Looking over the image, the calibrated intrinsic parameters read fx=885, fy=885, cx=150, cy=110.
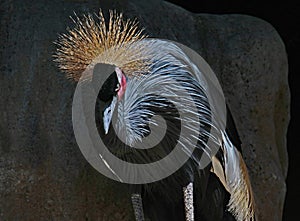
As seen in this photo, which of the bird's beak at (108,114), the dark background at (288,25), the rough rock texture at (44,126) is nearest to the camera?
the bird's beak at (108,114)

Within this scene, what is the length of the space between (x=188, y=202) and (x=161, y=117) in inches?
10.1

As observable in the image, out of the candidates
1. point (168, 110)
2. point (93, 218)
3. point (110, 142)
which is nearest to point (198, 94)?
point (168, 110)

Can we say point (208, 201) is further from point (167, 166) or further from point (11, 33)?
point (11, 33)

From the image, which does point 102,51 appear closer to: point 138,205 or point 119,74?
point 119,74

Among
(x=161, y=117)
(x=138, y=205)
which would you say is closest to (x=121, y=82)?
(x=161, y=117)

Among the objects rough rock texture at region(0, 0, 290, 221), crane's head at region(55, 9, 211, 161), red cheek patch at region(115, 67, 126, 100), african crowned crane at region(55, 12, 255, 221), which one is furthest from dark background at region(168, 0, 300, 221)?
red cheek patch at region(115, 67, 126, 100)

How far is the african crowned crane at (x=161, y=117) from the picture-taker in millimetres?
2152

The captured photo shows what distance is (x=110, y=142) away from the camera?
217 cm

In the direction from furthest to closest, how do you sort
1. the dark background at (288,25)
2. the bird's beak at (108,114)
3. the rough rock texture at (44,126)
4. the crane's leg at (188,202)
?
1. the dark background at (288,25)
2. the rough rock texture at (44,126)
3. the crane's leg at (188,202)
4. the bird's beak at (108,114)

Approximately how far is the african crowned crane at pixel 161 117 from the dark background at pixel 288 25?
1.20 metres

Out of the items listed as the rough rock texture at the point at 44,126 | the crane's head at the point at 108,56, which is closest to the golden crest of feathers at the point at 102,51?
the crane's head at the point at 108,56

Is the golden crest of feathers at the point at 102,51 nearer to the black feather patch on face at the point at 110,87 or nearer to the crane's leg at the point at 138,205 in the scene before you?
the black feather patch on face at the point at 110,87

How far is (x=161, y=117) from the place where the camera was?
7.09 ft

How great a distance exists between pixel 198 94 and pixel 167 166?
20 centimetres
